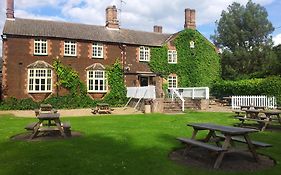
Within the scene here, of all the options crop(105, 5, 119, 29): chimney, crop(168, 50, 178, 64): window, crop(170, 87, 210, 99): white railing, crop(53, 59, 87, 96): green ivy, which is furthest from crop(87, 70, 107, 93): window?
crop(168, 50, 178, 64): window

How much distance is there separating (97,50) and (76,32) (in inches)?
112

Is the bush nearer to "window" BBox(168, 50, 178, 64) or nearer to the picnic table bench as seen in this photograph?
"window" BBox(168, 50, 178, 64)

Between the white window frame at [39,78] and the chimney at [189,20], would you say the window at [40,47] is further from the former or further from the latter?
the chimney at [189,20]

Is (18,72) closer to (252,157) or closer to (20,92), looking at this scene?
(20,92)

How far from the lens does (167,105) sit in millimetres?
25328

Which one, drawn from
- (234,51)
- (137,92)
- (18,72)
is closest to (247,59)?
(234,51)

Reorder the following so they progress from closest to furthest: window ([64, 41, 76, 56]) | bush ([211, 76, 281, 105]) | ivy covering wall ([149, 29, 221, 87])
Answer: bush ([211, 76, 281, 105]) → window ([64, 41, 76, 56]) → ivy covering wall ([149, 29, 221, 87])

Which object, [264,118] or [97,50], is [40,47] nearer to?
[97,50]

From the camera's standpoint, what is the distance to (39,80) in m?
28.5

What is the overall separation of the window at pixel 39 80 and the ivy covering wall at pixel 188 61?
37.3 feet

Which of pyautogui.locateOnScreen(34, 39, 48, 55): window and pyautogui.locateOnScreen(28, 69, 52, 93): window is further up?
pyautogui.locateOnScreen(34, 39, 48, 55): window

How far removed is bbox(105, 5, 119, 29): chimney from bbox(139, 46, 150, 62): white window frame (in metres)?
4.43

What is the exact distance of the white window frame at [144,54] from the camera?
33312mm

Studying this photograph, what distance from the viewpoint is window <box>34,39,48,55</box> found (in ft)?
94.1
